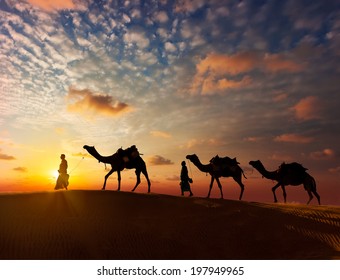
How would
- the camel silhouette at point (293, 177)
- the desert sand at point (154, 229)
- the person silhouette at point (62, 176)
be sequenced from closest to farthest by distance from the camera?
1. the desert sand at point (154, 229)
2. the person silhouette at point (62, 176)
3. the camel silhouette at point (293, 177)

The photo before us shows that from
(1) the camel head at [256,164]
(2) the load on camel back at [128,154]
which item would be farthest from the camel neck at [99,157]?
(1) the camel head at [256,164]

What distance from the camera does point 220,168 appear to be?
25.7 metres

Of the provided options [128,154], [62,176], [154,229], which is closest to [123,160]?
[128,154]

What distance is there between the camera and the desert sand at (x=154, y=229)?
1484 centimetres

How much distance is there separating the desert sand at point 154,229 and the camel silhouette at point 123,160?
3.29 m

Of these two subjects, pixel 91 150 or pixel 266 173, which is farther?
pixel 266 173

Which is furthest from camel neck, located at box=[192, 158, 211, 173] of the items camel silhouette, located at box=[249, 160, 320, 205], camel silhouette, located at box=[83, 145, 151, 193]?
camel silhouette, located at box=[249, 160, 320, 205]

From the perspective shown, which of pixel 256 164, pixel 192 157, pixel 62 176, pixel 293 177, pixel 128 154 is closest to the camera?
pixel 62 176

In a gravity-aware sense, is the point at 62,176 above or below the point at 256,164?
below

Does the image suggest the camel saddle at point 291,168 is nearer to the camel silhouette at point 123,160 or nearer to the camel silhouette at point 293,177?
the camel silhouette at point 293,177

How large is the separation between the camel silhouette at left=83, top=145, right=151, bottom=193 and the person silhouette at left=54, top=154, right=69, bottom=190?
2183 mm

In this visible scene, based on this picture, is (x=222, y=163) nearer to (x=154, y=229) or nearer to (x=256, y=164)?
(x=256, y=164)

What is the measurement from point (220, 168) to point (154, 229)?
999 centimetres

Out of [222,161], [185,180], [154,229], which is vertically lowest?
[154,229]
